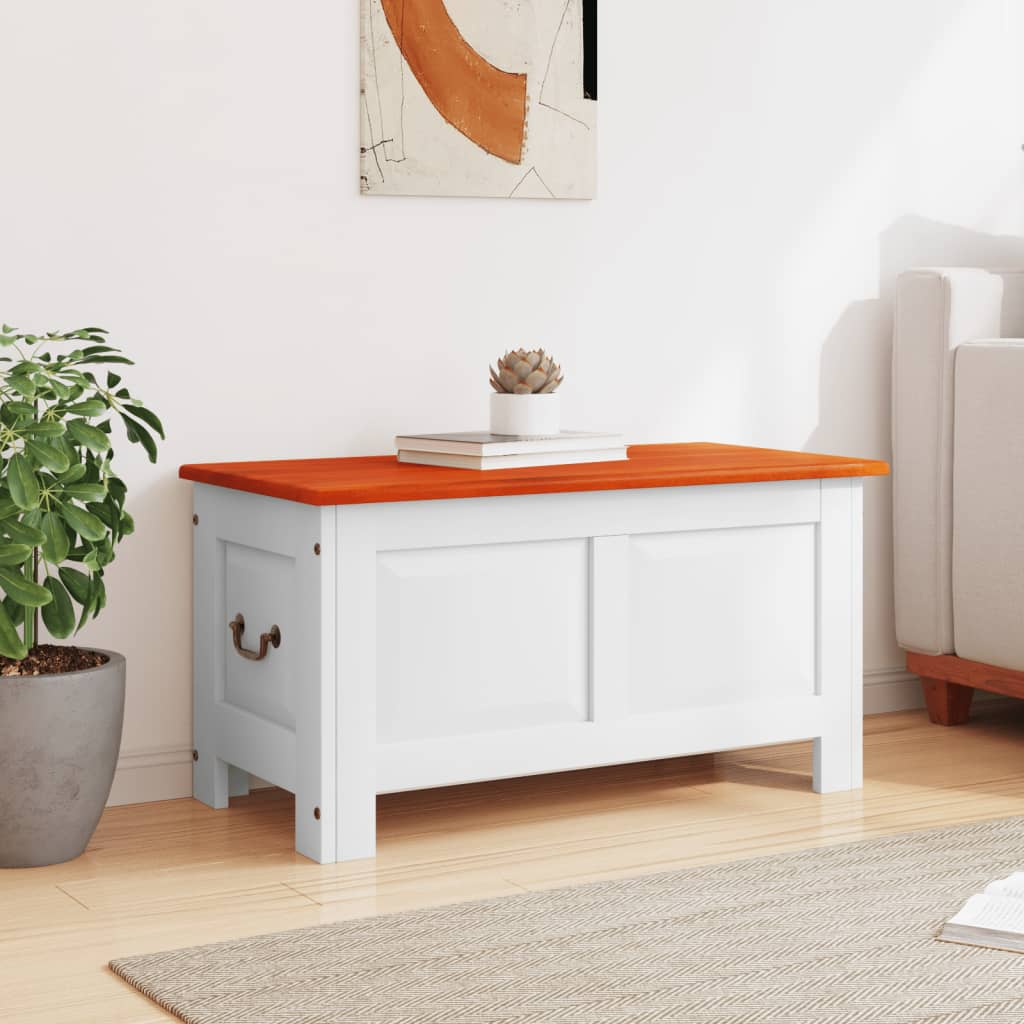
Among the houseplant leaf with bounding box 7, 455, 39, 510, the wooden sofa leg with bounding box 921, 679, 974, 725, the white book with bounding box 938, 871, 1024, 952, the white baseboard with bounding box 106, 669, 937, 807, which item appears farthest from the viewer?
the wooden sofa leg with bounding box 921, 679, 974, 725

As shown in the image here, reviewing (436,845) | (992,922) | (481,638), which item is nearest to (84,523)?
(481,638)

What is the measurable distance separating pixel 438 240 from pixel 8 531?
1.00 m

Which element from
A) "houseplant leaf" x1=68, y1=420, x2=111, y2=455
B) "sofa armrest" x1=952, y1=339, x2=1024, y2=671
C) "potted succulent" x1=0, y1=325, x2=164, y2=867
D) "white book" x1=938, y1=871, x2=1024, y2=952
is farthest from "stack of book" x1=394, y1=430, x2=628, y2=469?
"white book" x1=938, y1=871, x2=1024, y2=952

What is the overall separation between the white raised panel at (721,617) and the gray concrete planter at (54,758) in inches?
31.5

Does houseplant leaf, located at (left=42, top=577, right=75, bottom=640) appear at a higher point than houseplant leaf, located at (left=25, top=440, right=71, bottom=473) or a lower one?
lower

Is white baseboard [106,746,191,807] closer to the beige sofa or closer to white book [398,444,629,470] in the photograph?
white book [398,444,629,470]

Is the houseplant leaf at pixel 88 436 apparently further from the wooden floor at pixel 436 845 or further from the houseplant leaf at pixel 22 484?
the wooden floor at pixel 436 845

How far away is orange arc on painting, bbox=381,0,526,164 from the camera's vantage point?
2787 mm

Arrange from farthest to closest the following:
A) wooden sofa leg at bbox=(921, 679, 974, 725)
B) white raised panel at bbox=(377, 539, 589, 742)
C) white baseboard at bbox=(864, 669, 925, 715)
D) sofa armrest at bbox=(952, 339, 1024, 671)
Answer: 1. white baseboard at bbox=(864, 669, 925, 715)
2. wooden sofa leg at bbox=(921, 679, 974, 725)
3. sofa armrest at bbox=(952, 339, 1024, 671)
4. white raised panel at bbox=(377, 539, 589, 742)

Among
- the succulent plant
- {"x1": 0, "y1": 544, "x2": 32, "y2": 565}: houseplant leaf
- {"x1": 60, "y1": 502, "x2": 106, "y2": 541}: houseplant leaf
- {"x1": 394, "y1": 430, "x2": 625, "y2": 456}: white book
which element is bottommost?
{"x1": 0, "y1": 544, "x2": 32, "y2": 565}: houseplant leaf

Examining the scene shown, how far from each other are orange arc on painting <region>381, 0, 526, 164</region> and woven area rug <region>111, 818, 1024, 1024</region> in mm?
1319

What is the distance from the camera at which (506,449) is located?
8.23 feet

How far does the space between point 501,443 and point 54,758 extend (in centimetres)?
78

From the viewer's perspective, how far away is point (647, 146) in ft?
10.0
